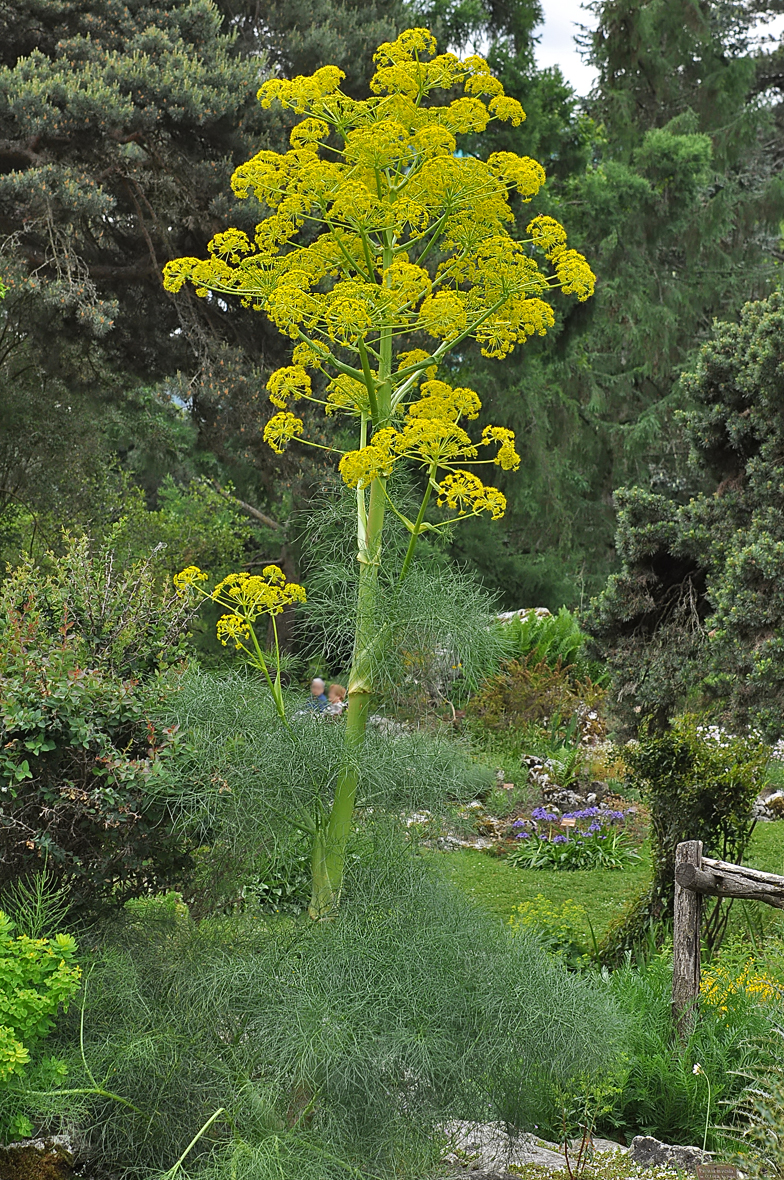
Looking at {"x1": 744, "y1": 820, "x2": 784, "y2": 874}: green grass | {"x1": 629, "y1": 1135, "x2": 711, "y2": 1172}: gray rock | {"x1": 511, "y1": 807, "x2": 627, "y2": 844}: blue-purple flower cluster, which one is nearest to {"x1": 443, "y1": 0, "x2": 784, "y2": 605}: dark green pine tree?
{"x1": 511, "y1": 807, "x2": 627, "y2": 844}: blue-purple flower cluster

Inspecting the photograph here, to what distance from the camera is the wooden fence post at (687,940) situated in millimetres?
4738

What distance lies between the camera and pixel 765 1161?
3113mm

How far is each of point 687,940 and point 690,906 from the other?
0.48ft

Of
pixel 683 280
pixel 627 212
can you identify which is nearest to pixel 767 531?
pixel 627 212

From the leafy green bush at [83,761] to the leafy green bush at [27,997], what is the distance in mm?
471

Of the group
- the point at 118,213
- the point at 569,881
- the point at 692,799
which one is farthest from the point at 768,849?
the point at 118,213

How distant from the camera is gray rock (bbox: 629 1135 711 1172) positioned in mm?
3863

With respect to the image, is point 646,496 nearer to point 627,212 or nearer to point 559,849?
point 559,849

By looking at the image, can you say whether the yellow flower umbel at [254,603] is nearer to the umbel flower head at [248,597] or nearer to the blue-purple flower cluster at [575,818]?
the umbel flower head at [248,597]

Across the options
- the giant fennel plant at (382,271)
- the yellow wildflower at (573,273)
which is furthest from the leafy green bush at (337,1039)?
the yellow wildflower at (573,273)

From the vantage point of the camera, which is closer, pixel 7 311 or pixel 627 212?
pixel 7 311

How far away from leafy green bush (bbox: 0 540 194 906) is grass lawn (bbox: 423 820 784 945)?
3660mm

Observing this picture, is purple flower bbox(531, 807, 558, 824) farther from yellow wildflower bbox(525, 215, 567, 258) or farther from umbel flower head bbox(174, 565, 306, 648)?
yellow wildflower bbox(525, 215, 567, 258)

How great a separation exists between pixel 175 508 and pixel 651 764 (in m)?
10.0
